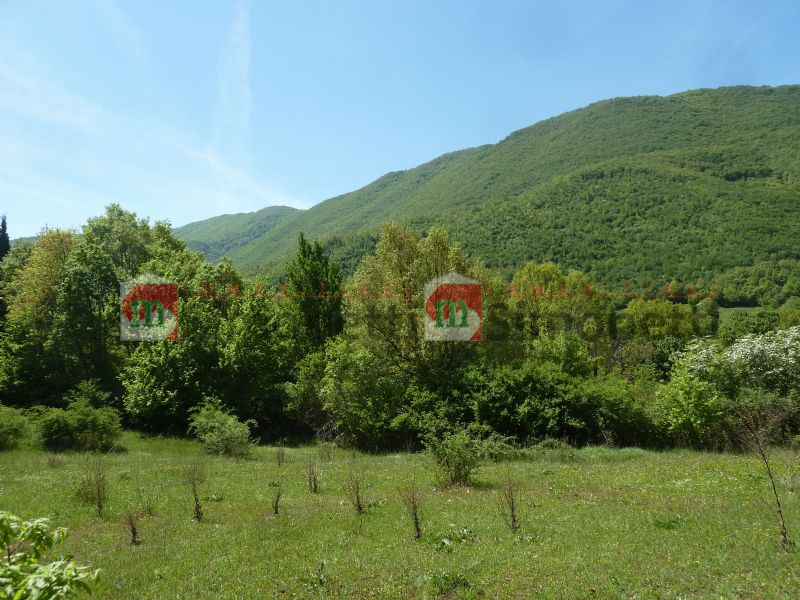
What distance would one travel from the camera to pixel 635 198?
346ft

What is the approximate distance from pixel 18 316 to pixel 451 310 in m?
30.6

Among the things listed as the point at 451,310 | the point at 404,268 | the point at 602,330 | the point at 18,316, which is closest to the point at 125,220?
the point at 18,316

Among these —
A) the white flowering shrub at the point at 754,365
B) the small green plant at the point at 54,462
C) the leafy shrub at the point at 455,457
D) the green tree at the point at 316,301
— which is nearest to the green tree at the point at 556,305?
the white flowering shrub at the point at 754,365

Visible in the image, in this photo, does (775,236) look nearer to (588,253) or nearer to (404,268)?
(588,253)

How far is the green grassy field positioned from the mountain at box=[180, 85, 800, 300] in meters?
45.3

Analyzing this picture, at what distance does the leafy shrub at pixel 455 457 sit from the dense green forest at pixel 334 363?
5.64m

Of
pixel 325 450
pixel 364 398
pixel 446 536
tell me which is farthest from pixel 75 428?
pixel 446 536

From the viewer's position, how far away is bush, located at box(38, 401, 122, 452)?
21969 millimetres

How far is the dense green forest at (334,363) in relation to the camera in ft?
76.6

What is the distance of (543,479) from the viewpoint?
15312mm

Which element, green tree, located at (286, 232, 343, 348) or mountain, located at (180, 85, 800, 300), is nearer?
green tree, located at (286, 232, 343, 348)

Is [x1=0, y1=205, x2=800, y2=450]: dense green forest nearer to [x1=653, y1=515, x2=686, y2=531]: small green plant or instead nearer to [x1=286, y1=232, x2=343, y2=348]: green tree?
[x1=286, y1=232, x2=343, y2=348]: green tree

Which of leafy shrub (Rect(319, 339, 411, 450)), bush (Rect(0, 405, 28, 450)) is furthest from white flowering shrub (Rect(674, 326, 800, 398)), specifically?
bush (Rect(0, 405, 28, 450))

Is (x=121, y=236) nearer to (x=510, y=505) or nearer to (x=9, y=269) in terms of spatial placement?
(x=9, y=269)
